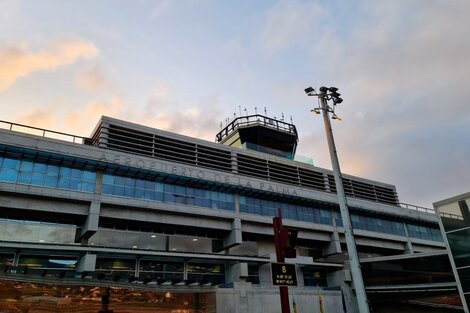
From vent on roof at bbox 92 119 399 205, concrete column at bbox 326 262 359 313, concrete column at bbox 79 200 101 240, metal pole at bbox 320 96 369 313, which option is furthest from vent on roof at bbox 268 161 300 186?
metal pole at bbox 320 96 369 313

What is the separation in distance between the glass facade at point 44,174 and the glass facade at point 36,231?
11.5 ft

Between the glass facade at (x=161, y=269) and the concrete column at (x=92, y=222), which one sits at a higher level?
the concrete column at (x=92, y=222)

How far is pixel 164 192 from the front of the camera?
127 ft

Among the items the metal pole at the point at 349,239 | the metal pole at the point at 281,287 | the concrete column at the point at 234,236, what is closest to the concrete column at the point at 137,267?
the concrete column at the point at 234,236

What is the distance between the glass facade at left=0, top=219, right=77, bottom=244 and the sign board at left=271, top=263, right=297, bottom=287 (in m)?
24.8

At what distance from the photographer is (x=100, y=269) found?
114ft

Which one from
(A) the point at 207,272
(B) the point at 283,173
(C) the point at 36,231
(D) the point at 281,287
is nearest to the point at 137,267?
(A) the point at 207,272

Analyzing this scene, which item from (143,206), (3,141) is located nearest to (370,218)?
(143,206)

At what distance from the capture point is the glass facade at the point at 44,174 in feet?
105

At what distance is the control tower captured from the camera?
54500mm

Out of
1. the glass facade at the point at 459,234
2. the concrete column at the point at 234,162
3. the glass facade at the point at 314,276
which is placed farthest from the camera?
the glass facade at the point at 314,276

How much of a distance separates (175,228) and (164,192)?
4.38m

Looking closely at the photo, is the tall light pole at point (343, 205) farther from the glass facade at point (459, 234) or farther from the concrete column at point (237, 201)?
the concrete column at point (237, 201)

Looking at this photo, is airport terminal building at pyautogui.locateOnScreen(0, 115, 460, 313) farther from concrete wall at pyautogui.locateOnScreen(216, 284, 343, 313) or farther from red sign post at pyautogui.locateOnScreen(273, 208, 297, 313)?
red sign post at pyautogui.locateOnScreen(273, 208, 297, 313)
